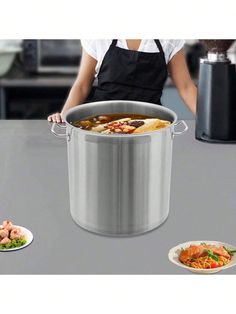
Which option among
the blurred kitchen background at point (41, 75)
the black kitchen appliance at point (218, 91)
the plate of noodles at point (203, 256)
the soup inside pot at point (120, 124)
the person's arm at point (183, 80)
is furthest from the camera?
the blurred kitchen background at point (41, 75)

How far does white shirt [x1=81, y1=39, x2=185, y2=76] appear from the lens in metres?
2.04

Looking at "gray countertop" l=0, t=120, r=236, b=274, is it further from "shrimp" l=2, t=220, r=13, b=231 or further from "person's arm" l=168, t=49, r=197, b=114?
"person's arm" l=168, t=49, r=197, b=114

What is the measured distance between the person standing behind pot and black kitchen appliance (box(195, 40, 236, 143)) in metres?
0.53

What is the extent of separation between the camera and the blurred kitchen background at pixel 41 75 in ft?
11.2

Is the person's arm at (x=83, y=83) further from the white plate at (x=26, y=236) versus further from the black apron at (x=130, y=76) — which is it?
the white plate at (x=26, y=236)

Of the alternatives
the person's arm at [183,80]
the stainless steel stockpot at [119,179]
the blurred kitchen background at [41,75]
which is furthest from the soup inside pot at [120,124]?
the blurred kitchen background at [41,75]

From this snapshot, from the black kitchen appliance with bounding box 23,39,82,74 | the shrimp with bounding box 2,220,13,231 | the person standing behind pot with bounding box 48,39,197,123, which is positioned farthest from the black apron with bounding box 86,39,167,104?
the black kitchen appliance with bounding box 23,39,82,74

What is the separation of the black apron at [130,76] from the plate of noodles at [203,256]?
1.21 meters

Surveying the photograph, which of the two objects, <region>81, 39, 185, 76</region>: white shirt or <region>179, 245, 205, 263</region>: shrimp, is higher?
<region>81, 39, 185, 76</region>: white shirt

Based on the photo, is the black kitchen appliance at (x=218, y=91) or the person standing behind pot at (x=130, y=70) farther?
the person standing behind pot at (x=130, y=70)

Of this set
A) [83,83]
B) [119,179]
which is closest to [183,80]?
[83,83]
